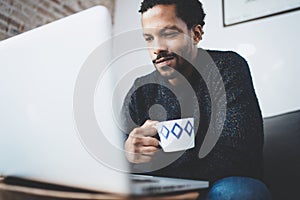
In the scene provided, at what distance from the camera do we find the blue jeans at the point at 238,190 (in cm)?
132

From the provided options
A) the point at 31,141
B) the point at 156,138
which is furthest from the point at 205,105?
the point at 31,141

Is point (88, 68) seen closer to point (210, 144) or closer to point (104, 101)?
point (104, 101)

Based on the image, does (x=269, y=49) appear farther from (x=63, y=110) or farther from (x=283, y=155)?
(x=63, y=110)

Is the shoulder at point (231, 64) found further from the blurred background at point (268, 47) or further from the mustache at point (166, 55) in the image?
the mustache at point (166, 55)

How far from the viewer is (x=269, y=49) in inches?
65.3

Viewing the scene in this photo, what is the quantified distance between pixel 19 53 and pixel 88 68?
252mm

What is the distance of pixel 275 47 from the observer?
165 cm

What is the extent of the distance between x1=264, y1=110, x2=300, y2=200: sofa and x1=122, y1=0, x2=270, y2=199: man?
0.04 m

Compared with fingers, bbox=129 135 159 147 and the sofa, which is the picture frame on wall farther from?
fingers, bbox=129 135 159 147

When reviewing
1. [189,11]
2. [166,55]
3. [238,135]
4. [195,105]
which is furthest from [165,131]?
[189,11]

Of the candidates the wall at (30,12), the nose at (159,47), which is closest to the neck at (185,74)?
the nose at (159,47)

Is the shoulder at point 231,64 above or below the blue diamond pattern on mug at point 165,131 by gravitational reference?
above

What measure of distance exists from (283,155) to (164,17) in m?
0.85

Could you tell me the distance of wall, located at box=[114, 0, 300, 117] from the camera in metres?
1.59
